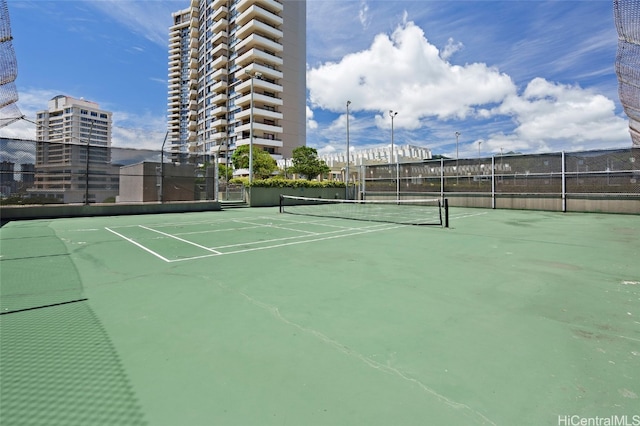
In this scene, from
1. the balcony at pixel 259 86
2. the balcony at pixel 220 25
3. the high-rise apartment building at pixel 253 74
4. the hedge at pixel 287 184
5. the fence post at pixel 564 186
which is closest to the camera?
the fence post at pixel 564 186

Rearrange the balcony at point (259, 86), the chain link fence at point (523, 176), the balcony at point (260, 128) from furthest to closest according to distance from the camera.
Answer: the balcony at point (259, 86), the balcony at point (260, 128), the chain link fence at point (523, 176)

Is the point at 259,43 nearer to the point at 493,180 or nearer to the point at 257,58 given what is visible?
the point at 257,58

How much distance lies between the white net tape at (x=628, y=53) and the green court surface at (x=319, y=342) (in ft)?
16.3

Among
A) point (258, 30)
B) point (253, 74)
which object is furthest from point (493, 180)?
point (258, 30)

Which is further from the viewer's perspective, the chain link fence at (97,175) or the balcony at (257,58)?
the balcony at (257,58)

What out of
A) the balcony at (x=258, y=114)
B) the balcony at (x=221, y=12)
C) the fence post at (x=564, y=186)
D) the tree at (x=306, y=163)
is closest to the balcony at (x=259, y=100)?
the balcony at (x=258, y=114)

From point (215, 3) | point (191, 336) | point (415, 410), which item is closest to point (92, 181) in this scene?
point (191, 336)

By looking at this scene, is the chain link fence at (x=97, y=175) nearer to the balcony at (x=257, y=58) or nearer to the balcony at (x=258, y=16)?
the balcony at (x=257, y=58)

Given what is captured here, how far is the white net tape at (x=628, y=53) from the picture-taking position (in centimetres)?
632

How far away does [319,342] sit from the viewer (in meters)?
3.11

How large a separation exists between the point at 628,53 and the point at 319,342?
425 inches

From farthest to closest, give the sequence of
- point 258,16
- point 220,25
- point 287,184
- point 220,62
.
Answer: point 220,62 < point 220,25 < point 258,16 < point 287,184

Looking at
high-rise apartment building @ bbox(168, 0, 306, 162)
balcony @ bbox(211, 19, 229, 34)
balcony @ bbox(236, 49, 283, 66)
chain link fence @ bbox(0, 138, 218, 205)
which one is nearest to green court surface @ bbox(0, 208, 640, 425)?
chain link fence @ bbox(0, 138, 218, 205)

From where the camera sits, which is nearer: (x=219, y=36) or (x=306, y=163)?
(x=306, y=163)
